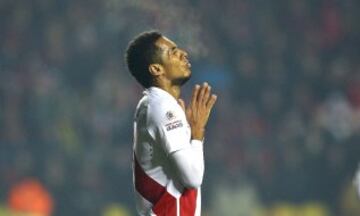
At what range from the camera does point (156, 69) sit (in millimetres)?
4555

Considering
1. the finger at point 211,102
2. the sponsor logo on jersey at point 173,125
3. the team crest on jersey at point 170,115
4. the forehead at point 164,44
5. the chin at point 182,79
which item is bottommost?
the sponsor logo on jersey at point 173,125

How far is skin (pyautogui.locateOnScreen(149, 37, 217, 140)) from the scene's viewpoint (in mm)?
4453

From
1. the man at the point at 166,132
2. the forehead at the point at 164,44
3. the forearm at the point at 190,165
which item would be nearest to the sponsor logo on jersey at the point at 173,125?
the man at the point at 166,132

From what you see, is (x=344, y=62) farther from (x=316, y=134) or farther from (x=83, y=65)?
(x=83, y=65)

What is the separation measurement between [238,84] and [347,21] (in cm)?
162

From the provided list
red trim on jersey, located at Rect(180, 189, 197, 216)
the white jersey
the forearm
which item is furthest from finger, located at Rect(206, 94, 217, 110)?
red trim on jersey, located at Rect(180, 189, 197, 216)

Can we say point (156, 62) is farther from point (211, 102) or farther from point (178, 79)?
point (211, 102)

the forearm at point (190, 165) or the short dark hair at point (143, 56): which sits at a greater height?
the short dark hair at point (143, 56)

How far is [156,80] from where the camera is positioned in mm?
4543

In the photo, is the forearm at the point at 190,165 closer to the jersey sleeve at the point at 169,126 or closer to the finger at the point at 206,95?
the jersey sleeve at the point at 169,126

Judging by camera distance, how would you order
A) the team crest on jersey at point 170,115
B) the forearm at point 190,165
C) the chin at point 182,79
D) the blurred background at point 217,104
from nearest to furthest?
the forearm at point 190,165, the team crest on jersey at point 170,115, the chin at point 182,79, the blurred background at point 217,104

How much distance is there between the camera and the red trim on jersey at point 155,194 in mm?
4414

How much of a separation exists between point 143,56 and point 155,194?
57 cm

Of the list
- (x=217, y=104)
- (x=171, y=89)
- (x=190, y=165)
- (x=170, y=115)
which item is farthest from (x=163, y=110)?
(x=217, y=104)
